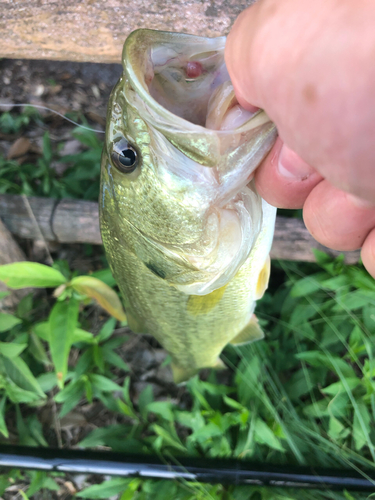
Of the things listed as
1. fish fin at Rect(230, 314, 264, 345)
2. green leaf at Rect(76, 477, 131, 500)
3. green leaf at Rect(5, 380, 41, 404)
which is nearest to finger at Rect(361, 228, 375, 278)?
fish fin at Rect(230, 314, 264, 345)

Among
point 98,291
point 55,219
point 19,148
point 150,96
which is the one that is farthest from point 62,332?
point 19,148

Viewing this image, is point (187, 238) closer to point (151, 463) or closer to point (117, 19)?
point (117, 19)

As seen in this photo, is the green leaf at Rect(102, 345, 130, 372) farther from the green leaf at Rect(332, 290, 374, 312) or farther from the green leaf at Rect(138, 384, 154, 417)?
the green leaf at Rect(332, 290, 374, 312)

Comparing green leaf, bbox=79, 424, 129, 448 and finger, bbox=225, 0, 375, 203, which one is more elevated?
finger, bbox=225, 0, 375, 203

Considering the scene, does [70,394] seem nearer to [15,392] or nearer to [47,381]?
[47,381]

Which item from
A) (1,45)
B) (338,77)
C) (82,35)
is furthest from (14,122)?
(338,77)

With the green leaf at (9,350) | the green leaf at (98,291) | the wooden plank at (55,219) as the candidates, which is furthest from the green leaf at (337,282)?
the green leaf at (9,350)
